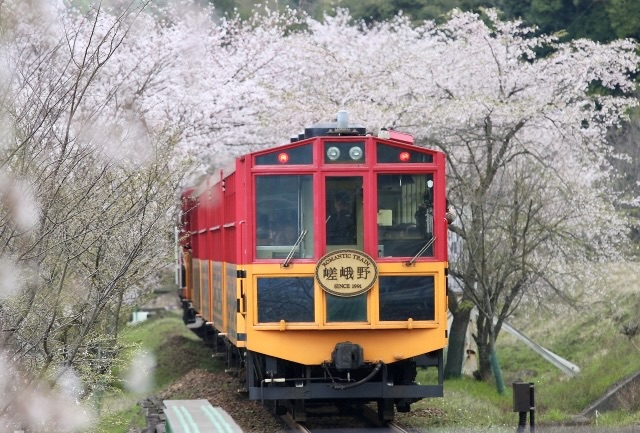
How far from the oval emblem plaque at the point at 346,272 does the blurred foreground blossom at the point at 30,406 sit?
2606 mm

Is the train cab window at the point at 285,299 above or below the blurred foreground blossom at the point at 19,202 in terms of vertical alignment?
below

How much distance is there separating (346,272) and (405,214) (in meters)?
0.80

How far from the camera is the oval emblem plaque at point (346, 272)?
10.3m

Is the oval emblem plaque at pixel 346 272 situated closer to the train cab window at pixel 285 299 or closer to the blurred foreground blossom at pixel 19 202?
the train cab window at pixel 285 299

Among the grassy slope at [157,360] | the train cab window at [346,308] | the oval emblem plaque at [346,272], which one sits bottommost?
the grassy slope at [157,360]

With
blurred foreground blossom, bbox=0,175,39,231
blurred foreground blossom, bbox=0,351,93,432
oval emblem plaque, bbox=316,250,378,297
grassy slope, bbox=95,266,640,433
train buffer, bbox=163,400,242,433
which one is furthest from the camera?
grassy slope, bbox=95,266,640,433

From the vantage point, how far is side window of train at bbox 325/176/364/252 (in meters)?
10.5

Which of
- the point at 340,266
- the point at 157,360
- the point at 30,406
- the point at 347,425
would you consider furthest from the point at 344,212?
the point at 157,360

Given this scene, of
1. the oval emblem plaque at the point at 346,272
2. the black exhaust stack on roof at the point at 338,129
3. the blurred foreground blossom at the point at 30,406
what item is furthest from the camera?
the black exhaust stack on roof at the point at 338,129

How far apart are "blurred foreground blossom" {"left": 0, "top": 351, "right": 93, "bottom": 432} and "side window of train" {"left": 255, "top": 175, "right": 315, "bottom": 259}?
2.56 m

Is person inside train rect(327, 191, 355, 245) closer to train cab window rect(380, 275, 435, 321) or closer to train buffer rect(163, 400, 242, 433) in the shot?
train cab window rect(380, 275, 435, 321)

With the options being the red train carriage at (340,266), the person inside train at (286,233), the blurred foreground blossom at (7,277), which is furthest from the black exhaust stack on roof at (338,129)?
the blurred foreground blossom at (7,277)

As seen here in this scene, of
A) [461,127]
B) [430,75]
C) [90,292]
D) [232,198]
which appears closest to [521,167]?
[461,127]

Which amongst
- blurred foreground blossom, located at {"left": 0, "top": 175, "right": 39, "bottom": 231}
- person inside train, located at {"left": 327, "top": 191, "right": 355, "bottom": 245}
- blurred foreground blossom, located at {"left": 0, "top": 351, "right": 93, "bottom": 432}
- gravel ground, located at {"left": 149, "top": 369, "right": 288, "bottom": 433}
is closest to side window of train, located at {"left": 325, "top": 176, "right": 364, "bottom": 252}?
person inside train, located at {"left": 327, "top": 191, "right": 355, "bottom": 245}
